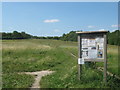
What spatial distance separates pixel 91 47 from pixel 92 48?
0.17 feet

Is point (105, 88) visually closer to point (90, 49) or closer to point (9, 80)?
point (90, 49)

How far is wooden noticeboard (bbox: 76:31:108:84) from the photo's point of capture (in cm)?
635

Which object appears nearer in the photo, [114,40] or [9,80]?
[9,80]

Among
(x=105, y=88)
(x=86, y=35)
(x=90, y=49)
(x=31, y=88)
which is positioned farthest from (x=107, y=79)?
(x=31, y=88)

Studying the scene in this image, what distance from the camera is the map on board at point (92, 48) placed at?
6414 millimetres

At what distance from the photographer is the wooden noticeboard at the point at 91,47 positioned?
6347 millimetres

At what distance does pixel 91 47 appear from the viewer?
21.8 ft

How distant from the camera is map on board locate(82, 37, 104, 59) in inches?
253

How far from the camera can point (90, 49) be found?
6.64m

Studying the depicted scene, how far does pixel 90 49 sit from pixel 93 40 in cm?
33

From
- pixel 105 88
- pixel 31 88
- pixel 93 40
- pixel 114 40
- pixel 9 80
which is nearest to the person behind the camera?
pixel 105 88

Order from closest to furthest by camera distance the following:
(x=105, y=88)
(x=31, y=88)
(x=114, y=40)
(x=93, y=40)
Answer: (x=105, y=88) → (x=31, y=88) → (x=93, y=40) → (x=114, y=40)

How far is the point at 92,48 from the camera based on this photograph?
6.61 m

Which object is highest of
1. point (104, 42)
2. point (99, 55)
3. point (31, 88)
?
point (104, 42)
